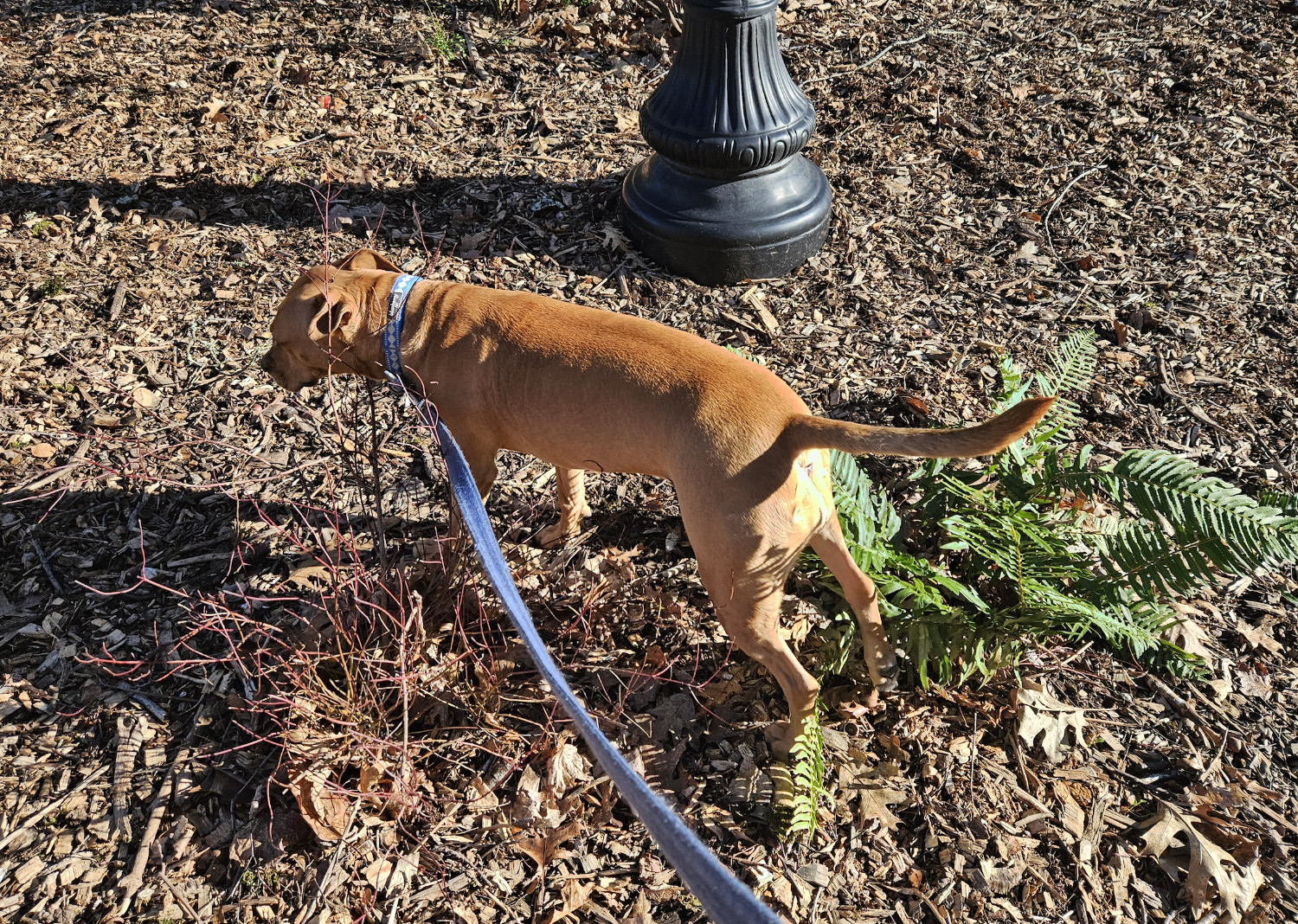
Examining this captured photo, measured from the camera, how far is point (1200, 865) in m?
3.04

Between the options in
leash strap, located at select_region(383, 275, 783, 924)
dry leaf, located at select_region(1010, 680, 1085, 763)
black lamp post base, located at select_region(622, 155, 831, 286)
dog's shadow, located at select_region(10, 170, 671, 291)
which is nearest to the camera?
leash strap, located at select_region(383, 275, 783, 924)

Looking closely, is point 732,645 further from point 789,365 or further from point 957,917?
point 789,365

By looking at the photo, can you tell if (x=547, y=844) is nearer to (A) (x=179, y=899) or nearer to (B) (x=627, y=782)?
(A) (x=179, y=899)

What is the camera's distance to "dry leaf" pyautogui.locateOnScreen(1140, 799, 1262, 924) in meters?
2.99

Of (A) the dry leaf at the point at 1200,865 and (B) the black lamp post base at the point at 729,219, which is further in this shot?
(B) the black lamp post base at the point at 729,219

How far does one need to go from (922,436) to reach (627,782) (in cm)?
132

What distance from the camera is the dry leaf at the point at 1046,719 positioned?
11.1 ft

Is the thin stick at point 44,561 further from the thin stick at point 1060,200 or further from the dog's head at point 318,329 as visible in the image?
the thin stick at point 1060,200

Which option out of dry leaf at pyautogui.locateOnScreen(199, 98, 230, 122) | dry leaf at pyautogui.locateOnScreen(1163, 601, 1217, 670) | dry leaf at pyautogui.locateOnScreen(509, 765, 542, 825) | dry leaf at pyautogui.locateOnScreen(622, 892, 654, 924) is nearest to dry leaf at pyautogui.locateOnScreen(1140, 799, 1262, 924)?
dry leaf at pyautogui.locateOnScreen(1163, 601, 1217, 670)

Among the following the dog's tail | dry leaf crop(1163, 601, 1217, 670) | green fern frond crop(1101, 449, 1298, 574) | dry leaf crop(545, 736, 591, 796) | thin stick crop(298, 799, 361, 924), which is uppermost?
the dog's tail

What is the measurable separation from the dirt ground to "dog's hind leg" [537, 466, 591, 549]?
0.45 feet

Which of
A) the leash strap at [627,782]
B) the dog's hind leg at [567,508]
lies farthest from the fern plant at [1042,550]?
the leash strap at [627,782]

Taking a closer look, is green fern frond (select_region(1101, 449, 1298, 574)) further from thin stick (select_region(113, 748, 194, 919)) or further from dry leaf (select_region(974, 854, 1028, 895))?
thin stick (select_region(113, 748, 194, 919))

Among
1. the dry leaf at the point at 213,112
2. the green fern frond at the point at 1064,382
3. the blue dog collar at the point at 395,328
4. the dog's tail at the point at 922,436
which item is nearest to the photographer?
the dog's tail at the point at 922,436
